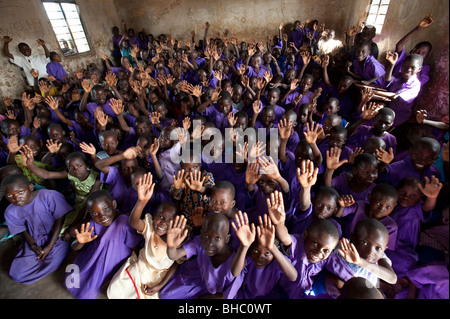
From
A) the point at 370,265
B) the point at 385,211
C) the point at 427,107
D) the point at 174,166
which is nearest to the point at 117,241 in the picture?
the point at 174,166

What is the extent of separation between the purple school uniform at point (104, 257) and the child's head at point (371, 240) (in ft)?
6.43

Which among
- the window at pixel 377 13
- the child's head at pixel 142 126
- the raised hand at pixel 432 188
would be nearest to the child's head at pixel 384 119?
the raised hand at pixel 432 188

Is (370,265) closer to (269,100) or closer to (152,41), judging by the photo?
(269,100)

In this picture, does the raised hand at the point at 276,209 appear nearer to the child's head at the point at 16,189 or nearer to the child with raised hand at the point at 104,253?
the child with raised hand at the point at 104,253

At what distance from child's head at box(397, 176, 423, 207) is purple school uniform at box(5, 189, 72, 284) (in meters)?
3.30

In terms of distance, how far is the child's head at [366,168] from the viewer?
2.15 m

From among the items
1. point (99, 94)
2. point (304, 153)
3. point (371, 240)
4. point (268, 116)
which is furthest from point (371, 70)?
point (99, 94)

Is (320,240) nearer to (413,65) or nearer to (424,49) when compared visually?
(413,65)

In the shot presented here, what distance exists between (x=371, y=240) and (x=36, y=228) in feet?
10.2

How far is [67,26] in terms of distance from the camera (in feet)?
22.1

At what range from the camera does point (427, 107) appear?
2.96 m

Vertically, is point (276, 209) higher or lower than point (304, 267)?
higher

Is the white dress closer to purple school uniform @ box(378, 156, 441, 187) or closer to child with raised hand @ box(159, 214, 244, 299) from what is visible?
child with raised hand @ box(159, 214, 244, 299)

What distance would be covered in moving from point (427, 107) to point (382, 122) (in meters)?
0.85
